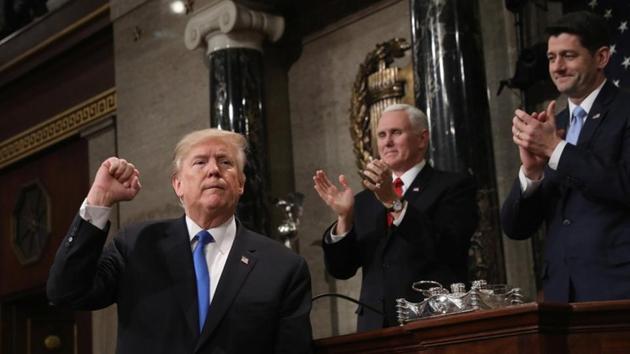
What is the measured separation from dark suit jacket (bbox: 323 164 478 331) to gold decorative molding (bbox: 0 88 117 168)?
491 centimetres

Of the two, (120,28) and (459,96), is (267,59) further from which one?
(459,96)

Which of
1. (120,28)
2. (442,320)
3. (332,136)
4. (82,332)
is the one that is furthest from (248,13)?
(442,320)

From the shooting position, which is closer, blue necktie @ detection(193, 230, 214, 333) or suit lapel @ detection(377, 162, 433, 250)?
blue necktie @ detection(193, 230, 214, 333)

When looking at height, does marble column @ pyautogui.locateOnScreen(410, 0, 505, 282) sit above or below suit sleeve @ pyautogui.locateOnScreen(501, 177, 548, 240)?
above

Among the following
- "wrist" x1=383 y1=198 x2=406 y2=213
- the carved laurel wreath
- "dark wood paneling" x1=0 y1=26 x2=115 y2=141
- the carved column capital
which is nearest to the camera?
"wrist" x1=383 y1=198 x2=406 y2=213

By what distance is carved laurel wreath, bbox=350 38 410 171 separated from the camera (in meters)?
6.63

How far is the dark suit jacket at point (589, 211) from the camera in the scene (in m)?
3.26

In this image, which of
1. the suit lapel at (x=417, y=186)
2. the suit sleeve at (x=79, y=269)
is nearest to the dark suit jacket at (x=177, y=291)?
the suit sleeve at (x=79, y=269)

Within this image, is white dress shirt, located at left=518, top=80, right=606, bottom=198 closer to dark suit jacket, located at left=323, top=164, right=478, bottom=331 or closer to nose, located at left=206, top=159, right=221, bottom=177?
dark suit jacket, located at left=323, top=164, right=478, bottom=331

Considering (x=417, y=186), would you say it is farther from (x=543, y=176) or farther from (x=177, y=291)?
(x=177, y=291)

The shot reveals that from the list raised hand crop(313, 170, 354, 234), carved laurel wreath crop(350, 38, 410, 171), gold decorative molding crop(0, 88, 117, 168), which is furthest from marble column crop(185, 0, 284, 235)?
raised hand crop(313, 170, 354, 234)

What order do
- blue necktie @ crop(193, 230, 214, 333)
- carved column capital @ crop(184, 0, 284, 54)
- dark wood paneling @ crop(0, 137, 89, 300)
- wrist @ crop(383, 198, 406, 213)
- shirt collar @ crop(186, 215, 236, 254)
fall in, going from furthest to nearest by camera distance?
dark wood paneling @ crop(0, 137, 89, 300), carved column capital @ crop(184, 0, 284, 54), wrist @ crop(383, 198, 406, 213), shirt collar @ crop(186, 215, 236, 254), blue necktie @ crop(193, 230, 214, 333)

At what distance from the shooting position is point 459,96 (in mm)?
5387

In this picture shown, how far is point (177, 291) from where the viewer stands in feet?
10.1
